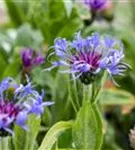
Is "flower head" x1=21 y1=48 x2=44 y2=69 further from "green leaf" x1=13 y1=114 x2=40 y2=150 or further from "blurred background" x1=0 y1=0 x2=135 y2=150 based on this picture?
"green leaf" x1=13 y1=114 x2=40 y2=150

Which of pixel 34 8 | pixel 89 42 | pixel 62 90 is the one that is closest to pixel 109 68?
pixel 89 42

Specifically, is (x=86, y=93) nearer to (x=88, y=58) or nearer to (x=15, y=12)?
(x=88, y=58)

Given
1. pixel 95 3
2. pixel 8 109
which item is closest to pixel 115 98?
pixel 95 3

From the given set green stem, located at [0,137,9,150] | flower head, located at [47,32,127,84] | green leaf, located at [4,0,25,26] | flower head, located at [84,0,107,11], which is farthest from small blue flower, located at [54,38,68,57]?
green leaf, located at [4,0,25,26]

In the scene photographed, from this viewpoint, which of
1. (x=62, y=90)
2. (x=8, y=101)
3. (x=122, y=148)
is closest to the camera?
(x=8, y=101)

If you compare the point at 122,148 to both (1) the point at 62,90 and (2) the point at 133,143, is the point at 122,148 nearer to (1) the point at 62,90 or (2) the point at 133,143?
(1) the point at 62,90

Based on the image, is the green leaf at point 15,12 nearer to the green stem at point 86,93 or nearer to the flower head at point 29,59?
the flower head at point 29,59
